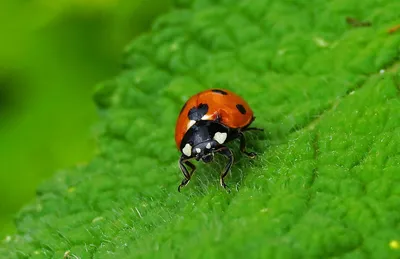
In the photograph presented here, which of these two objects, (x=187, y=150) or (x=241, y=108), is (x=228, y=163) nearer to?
(x=187, y=150)

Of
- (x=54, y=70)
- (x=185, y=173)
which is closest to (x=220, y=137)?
(x=185, y=173)

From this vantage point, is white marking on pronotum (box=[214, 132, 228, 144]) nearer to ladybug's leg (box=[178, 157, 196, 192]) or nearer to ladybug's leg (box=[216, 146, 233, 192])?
ladybug's leg (box=[216, 146, 233, 192])

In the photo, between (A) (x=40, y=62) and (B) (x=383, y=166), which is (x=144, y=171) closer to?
(B) (x=383, y=166)

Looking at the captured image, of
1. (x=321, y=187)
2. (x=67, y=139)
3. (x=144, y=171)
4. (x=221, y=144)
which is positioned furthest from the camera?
(x=67, y=139)

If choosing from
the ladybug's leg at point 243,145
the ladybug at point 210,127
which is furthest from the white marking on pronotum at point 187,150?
the ladybug's leg at point 243,145

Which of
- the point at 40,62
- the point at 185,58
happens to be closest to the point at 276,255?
the point at 185,58

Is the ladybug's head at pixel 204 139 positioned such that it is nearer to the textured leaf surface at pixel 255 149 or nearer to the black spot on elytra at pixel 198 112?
the black spot on elytra at pixel 198 112
